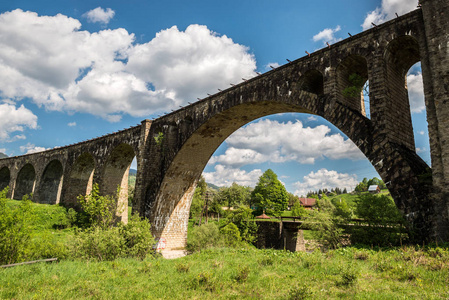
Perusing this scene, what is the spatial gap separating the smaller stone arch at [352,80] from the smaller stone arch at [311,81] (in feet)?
3.24

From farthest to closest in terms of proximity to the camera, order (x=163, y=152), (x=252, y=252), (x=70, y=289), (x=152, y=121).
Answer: (x=152, y=121)
(x=163, y=152)
(x=252, y=252)
(x=70, y=289)

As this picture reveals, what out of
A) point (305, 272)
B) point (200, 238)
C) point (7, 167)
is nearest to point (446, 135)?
point (305, 272)

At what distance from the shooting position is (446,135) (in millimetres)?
7305

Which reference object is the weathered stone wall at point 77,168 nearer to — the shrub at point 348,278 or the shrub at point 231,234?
the shrub at point 231,234

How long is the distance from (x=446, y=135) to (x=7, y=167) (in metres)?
40.6

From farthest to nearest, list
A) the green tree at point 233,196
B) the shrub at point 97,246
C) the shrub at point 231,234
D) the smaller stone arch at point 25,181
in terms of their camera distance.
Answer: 1. the green tree at point 233,196
2. the smaller stone arch at point 25,181
3. the shrub at point 231,234
4. the shrub at point 97,246

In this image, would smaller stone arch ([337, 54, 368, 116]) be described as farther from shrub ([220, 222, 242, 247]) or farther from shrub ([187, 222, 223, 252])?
shrub ([220, 222, 242, 247])

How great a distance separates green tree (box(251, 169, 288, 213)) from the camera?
135ft

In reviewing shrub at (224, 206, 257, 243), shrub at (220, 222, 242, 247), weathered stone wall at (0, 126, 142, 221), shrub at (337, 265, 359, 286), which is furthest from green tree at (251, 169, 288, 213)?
shrub at (337, 265, 359, 286)

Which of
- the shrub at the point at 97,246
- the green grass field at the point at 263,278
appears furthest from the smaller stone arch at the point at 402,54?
the shrub at the point at 97,246

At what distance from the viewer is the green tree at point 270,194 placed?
41.1 metres

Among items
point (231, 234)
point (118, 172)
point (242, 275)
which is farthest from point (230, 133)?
point (242, 275)

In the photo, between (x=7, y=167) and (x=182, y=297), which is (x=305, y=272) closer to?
(x=182, y=297)

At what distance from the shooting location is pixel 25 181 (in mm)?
31531
